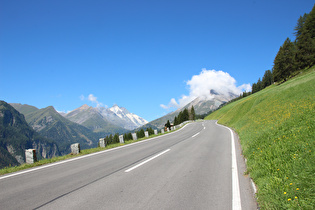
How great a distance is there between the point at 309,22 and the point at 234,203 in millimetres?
64629

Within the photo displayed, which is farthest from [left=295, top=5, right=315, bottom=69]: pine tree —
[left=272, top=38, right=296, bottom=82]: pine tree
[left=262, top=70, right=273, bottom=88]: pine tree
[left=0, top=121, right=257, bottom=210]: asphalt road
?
[left=262, top=70, right=273, bottom=88]: pine tree

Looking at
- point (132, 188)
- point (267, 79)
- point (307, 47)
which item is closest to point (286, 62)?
point (307, 47)

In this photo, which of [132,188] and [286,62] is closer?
[132,188]

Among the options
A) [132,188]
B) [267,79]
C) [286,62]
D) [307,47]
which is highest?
[267,79]

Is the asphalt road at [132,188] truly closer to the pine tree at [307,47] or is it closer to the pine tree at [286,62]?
the pine tree at [307,47]

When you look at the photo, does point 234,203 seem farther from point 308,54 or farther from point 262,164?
point 308,54

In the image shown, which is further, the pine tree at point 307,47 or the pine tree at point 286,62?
the pine tree at point 286,62

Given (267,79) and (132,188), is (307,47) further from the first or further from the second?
(267,79)

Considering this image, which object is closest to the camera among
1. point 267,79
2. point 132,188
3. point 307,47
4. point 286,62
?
point 132,188

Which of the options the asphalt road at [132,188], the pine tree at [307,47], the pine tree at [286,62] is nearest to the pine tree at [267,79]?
the pine tree at [286,62]

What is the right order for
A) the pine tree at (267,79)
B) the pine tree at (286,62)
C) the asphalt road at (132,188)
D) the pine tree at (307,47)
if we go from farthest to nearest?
the pine tree at (267,79), the pine tree at (286,62), the pine tree at (307,47), the asphalt road at (132,188)

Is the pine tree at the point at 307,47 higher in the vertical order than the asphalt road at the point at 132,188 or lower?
higher

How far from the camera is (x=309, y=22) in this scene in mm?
48312

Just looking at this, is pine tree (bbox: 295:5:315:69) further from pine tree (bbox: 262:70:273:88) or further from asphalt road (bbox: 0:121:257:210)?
pine tree (bbox: 262:70:273:88)
